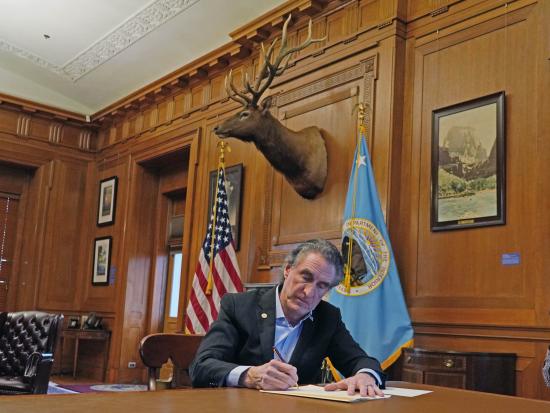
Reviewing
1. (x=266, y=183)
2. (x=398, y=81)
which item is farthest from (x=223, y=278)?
(x=398, y=81)

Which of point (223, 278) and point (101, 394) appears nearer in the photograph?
point (101, 394)

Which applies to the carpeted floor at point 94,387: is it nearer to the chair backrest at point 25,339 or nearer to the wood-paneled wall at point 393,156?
the wood-paneled wall at point 393,156

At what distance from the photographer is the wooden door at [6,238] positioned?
31.1 feet

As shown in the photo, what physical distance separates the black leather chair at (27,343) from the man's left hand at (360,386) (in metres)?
3.62

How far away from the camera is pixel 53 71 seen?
361 inches

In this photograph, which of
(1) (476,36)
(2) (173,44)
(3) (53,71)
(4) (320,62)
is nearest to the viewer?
(1) (476,36)

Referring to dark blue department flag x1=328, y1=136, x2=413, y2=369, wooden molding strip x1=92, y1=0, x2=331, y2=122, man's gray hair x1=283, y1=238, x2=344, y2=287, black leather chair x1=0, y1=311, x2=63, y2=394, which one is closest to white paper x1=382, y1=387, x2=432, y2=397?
man's gray hair x1=283, y1=238, x2=344, y2=287

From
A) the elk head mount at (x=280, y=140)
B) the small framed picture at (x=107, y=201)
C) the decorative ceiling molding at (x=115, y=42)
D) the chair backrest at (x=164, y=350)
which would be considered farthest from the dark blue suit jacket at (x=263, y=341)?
the small framed picture at (x=107, y=201)

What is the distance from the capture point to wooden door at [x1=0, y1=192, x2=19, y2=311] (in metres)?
9.47

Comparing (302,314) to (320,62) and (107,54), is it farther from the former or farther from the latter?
(107,54)

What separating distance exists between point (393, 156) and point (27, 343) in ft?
10.9

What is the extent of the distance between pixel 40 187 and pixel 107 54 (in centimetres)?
245

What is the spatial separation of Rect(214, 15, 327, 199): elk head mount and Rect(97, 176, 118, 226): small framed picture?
14.1 ft

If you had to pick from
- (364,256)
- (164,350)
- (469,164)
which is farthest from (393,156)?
(164,350)
